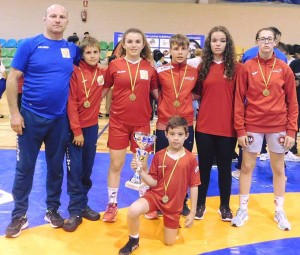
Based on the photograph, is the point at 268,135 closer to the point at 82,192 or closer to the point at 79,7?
the point at 82,192

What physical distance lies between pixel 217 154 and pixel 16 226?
1883 mm

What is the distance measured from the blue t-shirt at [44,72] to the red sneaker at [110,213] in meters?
1.02

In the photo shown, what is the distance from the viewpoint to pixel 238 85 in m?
3.31

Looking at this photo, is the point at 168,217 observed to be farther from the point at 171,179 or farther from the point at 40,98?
the point at 40,98

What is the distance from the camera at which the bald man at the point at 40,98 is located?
3027 mm

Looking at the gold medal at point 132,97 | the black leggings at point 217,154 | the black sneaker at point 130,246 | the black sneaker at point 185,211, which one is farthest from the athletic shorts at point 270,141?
the black sneaker at point 130,246

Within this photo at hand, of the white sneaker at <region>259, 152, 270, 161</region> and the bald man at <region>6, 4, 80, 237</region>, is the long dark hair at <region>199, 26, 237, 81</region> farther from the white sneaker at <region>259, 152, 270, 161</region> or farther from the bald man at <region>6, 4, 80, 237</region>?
the white sneaker at <region>259, 152, 270, 161</region>

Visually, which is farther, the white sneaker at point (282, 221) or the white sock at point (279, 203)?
the white sock at point (279, 203)

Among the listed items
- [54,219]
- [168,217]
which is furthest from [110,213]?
[168,217]

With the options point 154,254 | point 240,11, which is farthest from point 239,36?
point 154,254

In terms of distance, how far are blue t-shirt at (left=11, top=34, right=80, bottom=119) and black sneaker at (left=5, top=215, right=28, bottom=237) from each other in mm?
933

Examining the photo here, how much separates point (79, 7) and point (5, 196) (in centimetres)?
1157

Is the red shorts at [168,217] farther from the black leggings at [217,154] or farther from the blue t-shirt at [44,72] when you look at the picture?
the blue t-shirt at [44,72]

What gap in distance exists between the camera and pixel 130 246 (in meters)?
3.01
